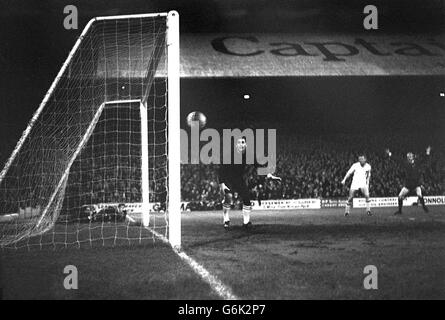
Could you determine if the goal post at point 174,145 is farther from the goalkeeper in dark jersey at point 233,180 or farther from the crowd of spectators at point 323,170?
the crowd of spectators at point 323,170

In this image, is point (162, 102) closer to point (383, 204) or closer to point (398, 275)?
point (383, 204)

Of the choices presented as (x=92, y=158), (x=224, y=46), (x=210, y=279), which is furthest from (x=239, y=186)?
(x=224, y=46)

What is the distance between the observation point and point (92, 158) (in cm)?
1077

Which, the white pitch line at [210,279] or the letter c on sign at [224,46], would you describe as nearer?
the white pitch line at [210,279]

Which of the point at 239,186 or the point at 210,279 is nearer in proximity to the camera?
the point at 210,279

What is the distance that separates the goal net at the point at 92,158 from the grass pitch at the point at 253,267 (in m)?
1.01

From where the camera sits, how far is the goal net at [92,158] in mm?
7892

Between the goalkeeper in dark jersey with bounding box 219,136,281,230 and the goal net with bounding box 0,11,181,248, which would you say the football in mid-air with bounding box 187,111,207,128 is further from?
the goalkeeper in dark jersey with bounding box 219,136,281,230

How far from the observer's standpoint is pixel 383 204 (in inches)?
753

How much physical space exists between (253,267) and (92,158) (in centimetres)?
565

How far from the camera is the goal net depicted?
25.9 feet

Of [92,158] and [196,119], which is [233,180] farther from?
[196,119]

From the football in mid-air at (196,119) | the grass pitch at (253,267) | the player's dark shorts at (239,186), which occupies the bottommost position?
the grass pitch at (253,267)

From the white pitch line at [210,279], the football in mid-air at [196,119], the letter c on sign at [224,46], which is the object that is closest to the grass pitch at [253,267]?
the white pitch line at [210,279]
